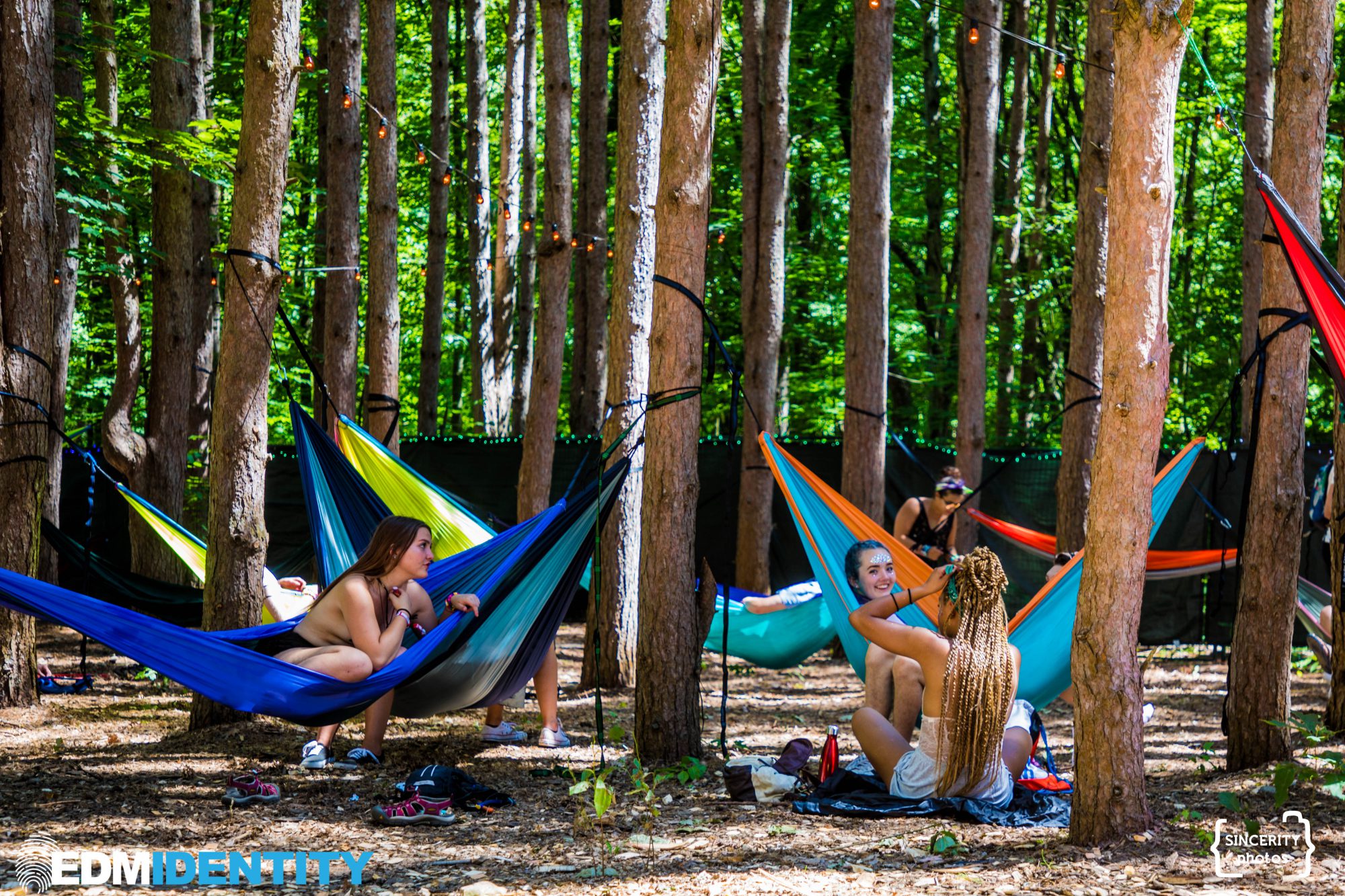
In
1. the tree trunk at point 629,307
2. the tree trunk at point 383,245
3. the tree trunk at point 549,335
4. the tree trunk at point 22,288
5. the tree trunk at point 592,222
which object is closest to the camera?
the tree trunk at point 22,288

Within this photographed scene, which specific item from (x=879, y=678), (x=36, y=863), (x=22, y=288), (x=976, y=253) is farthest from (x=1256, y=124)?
(x=36, y=863)

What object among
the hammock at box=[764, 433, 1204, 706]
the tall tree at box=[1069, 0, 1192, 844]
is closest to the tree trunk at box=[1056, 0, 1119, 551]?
the hammock at box=[764, 433, 1204, 706]

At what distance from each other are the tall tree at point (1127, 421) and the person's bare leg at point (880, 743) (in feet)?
2.07

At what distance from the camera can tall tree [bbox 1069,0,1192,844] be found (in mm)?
2861

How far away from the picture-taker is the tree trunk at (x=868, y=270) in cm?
655

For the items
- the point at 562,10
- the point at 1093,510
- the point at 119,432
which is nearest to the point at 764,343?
the point at 562,10

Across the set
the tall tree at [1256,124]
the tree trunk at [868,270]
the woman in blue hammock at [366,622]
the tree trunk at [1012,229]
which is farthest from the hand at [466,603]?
the tree trunk at [1012,229]

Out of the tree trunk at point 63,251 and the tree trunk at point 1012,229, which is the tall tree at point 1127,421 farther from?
the tree trunk at point 1012,229

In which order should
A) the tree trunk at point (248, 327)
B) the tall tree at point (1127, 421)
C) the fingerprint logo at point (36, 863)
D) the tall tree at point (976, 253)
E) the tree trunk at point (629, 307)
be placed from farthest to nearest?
the tall tree at point (976, 253), the tree trunk at point (629, 307), the tree trunk at point (248, 327), the tall tree at point (1127, 421), the fingerprint logo at point (36, 863)

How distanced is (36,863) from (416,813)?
0.92 meters

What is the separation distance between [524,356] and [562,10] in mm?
4621

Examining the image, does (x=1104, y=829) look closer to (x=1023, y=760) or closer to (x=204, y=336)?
(x=1023, y=760)

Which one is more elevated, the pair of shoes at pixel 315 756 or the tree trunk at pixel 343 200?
the tree trunk at pixel 343 200

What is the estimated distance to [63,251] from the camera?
6.54 metres
